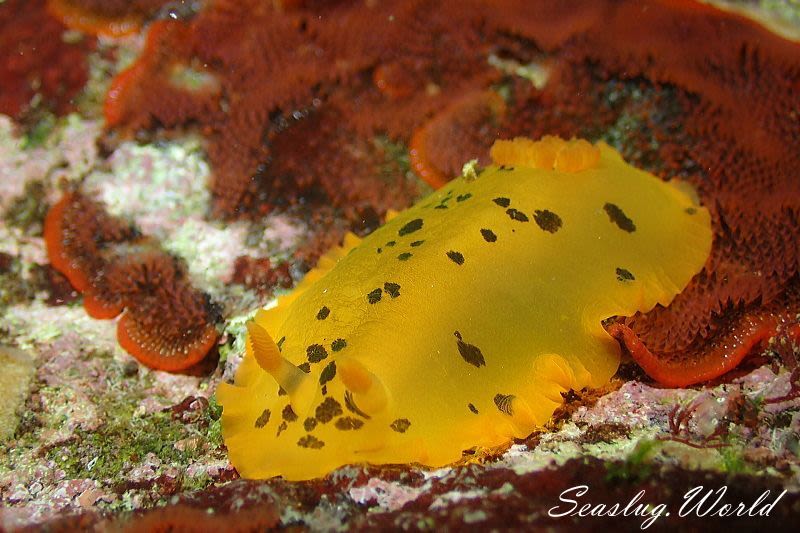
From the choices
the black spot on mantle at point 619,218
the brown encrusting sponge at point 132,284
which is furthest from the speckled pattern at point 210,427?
the black spot on mantle at point 619,218

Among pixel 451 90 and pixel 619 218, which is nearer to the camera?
pixel 619 218

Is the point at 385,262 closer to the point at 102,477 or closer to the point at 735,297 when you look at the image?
the point at 102,477

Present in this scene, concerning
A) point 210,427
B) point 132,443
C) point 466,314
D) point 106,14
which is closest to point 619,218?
point 466,314

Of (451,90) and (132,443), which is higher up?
(451,90)

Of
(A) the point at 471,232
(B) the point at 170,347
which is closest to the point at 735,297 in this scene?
(A) the point at 471,232

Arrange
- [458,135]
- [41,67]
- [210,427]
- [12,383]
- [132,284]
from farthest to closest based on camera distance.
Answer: [41,67] → [458,135] → [132,284] → [12,383] → [210,427]

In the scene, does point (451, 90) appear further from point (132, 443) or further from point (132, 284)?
point (132, 443)

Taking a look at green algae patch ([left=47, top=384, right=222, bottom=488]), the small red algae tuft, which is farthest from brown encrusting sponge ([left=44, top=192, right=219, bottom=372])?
the small red algae tuft

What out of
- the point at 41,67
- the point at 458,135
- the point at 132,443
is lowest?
the point at 132,443

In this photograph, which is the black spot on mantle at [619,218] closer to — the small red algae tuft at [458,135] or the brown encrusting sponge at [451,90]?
the brown encrusting sponge at [451,90]

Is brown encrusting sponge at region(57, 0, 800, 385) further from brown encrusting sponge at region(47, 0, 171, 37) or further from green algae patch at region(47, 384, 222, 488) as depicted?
green algae patch at region(47, 384, 222, 488)
